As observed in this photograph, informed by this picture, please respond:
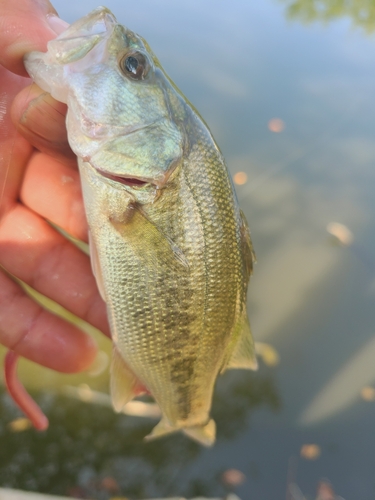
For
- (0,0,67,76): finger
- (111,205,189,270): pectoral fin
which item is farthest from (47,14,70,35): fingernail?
(111,205,189,270): pectoral fin

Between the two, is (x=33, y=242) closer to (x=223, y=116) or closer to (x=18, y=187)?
(x=18, y=187)

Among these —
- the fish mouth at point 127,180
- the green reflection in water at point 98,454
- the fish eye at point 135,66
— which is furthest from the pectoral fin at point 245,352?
the green reflection in water at point 98,454

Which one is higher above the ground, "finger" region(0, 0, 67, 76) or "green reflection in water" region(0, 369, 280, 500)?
"finger" region(0, 0, 67, 76)

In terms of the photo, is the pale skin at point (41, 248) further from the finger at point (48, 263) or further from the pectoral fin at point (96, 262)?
the pectoral fin at point (96, 262)

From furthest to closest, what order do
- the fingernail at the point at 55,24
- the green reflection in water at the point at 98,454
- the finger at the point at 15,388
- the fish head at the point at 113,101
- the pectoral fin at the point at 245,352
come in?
the green reflection in water at the point at 98,454 → the finger at the point at 15,388 → the pectoral fin at the point at 245,352 → the fingernail at the point at 55,24 → the fish head at the point at 113,101

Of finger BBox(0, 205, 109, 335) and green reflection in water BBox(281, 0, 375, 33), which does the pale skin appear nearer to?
finger BBox(0, 205, 109, 335)

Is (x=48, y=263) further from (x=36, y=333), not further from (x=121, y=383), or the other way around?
(x=121, y=383)

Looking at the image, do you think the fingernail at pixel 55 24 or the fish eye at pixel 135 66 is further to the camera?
the fingernail at pixel 55 24

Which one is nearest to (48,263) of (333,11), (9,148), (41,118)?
(9,148)
